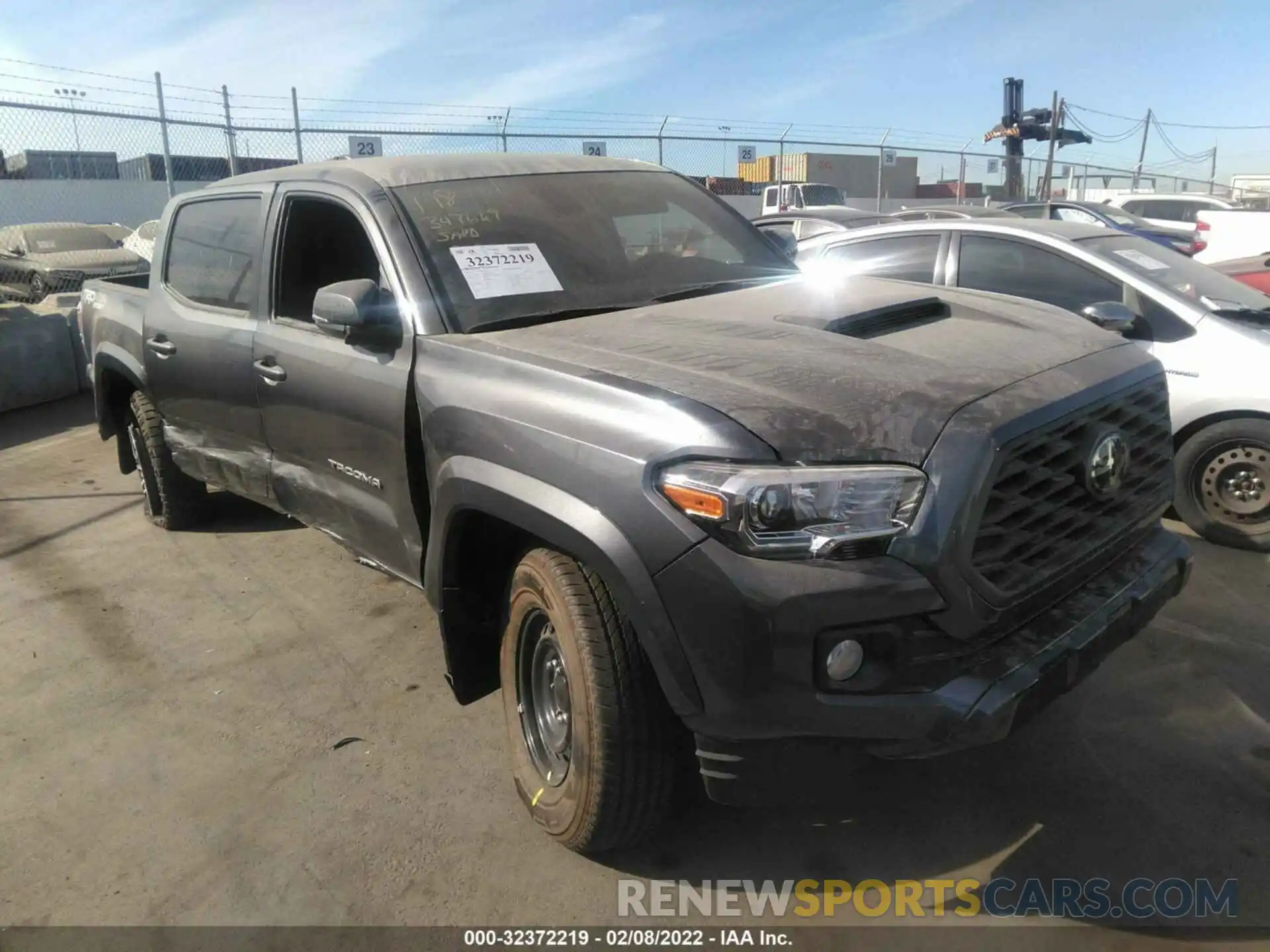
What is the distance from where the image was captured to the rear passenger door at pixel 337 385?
3.02m

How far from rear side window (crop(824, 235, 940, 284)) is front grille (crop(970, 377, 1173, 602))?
3.02 metres

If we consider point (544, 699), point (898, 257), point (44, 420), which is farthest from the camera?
point (44, 420)

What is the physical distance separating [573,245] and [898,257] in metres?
3.21

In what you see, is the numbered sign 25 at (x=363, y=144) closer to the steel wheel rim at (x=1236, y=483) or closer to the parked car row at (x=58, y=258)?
the parked car row at (x=58, y=258)

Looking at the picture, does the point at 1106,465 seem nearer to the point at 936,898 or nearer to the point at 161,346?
the point at 936,898

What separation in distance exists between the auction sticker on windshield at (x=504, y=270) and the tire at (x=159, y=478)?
2831 mm

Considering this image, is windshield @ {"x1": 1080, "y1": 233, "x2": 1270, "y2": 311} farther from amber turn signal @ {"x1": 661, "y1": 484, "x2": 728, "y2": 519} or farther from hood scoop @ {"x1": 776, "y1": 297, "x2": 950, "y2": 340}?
amber turn signal @ {"x1": 661, "y1": 484, "x2": 728, "y2": 519}

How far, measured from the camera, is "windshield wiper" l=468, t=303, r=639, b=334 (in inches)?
115

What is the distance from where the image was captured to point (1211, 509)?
482cm

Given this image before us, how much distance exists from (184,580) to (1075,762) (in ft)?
13.5

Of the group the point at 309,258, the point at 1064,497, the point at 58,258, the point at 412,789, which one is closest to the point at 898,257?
the point at 309,258

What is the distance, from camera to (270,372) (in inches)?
143

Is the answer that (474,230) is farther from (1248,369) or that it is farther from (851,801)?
(1248,369)

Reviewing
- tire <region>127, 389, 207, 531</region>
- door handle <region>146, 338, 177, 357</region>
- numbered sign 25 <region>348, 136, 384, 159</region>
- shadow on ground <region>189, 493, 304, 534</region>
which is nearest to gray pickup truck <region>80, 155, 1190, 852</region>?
door handle <region>146, 338, 177, 357</region>
